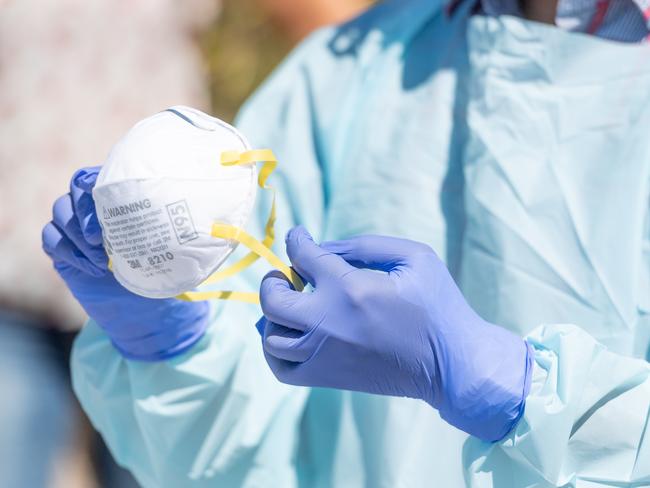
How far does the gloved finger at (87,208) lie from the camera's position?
3.03 ft

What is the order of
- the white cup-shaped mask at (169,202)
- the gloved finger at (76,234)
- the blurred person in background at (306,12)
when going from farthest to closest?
the blurred person in background at (306,12) < the gloved finger at (76,234) < the white cup-shaped mask at (169,202)

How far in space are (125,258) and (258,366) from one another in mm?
302

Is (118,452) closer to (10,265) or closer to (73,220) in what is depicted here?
(73,220)

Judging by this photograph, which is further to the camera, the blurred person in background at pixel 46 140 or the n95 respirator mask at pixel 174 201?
the blurred person in background at pixel 46 140

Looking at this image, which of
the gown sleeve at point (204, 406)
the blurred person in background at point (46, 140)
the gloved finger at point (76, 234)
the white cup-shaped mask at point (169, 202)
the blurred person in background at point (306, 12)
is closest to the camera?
the white cup-shaped mask at point (169, 202)

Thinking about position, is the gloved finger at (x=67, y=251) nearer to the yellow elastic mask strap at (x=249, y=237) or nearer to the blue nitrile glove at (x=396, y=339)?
the yellow elastic mask strap at (x=249, y=237)

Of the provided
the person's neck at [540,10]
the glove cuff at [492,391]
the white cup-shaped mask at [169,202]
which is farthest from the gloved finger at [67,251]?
the person's neck at [540,10]

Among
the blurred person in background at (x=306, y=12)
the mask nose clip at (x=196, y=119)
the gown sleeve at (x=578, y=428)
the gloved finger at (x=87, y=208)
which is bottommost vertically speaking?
the blurred person in background at (x=306, y=12)

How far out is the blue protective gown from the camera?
2.93 feet

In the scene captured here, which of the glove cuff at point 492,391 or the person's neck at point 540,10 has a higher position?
the person's neck at point 540,10

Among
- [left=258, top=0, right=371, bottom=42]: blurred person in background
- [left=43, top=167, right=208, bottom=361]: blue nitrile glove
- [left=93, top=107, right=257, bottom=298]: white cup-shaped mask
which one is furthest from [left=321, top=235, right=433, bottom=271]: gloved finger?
[left=258, top=0, right=371, bottom=42]: blurred person in background

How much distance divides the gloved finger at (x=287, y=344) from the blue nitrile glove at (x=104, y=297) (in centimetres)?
19

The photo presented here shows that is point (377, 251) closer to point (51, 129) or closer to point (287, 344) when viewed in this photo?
point (287, 344)

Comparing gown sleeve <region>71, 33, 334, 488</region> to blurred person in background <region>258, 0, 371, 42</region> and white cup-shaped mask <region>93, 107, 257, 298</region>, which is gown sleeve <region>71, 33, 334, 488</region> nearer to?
white cup-shaped mask <region>93, 107, 257, 298</region>
